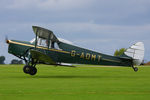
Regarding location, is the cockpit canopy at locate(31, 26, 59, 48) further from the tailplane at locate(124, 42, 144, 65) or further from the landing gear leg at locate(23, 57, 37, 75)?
the tailplane at locate(124, 42, 144, 65)

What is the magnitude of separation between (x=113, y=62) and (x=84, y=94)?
415 inches

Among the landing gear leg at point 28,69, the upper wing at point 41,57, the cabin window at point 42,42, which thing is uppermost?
the cabin window at point 42,42

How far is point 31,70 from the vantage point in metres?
17.9

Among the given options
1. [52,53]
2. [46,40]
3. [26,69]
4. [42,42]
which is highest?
[46,40]

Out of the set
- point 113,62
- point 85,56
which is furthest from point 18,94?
point 113,62

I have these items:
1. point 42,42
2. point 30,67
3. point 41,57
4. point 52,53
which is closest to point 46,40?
point 42,42

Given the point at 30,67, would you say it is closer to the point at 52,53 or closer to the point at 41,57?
the point at 41,57

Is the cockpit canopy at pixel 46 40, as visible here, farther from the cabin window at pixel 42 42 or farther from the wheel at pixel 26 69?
the wheel at pixel 26 69

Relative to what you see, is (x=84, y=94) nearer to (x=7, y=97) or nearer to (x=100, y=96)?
(x=100, y=96)

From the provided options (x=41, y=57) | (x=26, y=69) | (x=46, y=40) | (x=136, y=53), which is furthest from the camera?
(x=136, y=53)

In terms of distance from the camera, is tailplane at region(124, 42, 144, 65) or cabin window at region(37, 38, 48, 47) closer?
cabin window at region(37, 38, 48, 47)

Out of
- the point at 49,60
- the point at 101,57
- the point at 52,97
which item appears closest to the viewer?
the point at 52,97

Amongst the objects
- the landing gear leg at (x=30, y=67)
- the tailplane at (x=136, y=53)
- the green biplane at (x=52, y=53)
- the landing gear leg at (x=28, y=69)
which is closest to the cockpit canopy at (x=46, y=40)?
the green biplane at (x=52, y=53)

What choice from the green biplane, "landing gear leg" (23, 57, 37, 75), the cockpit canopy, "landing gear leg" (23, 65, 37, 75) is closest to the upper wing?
the green biplane
